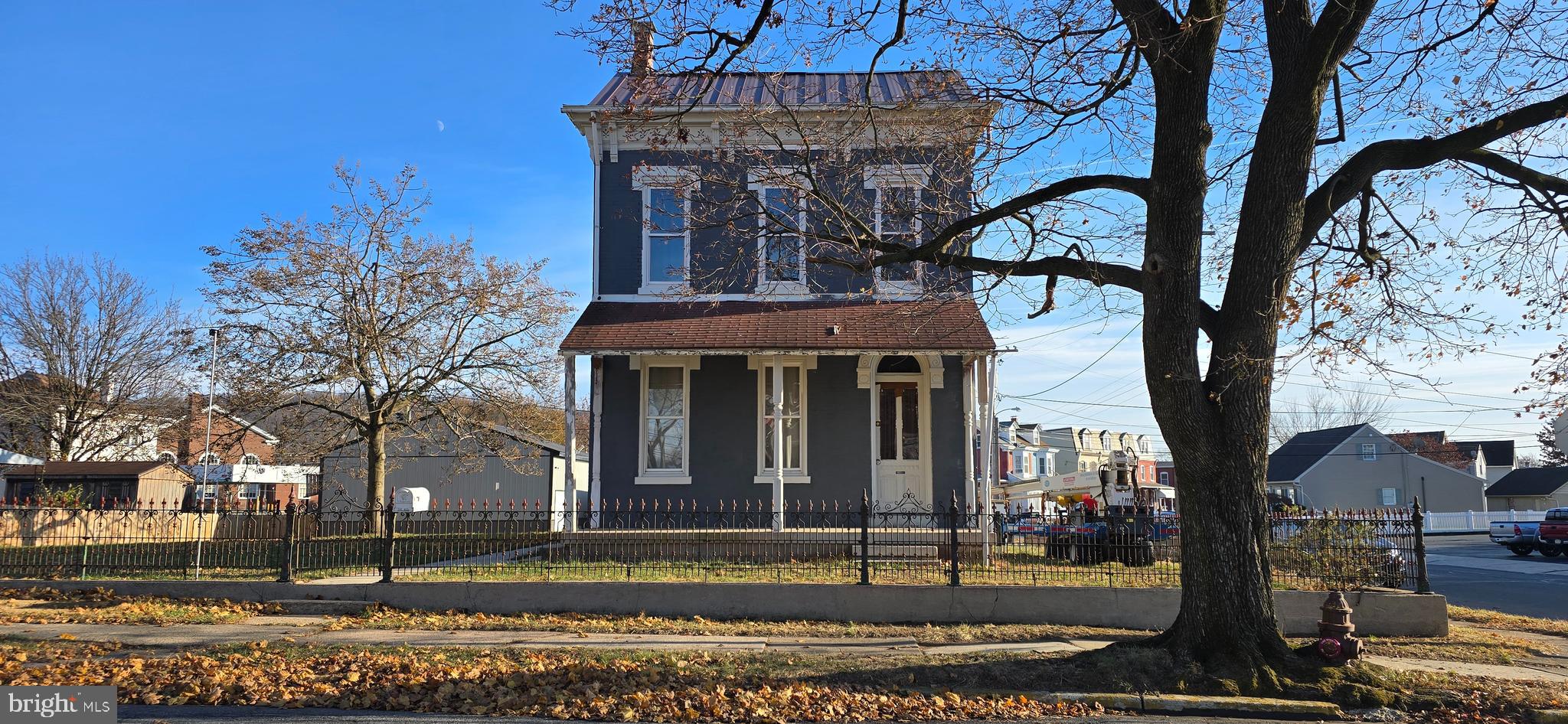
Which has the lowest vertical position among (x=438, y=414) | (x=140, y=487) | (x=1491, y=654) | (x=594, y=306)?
(x=1491, y=654)

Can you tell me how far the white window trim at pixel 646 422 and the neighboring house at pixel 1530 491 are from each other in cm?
5403

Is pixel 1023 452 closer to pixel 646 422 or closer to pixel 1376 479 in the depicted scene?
pixel 1376 479

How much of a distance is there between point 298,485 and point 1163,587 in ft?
131

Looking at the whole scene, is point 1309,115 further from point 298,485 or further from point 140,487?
point 298,485

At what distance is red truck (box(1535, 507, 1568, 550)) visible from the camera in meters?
29.8

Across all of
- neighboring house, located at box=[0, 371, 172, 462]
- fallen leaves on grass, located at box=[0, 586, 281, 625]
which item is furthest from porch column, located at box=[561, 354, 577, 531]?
neighboring house, located at box=[0, 371, 172, 462]

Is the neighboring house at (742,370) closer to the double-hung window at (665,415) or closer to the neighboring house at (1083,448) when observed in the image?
the double-hung window at (665,415)

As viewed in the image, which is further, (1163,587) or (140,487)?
(140,487)

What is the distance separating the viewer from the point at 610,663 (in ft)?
28.5

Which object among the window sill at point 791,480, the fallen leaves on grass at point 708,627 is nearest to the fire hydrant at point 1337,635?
the fallen leaves on grass at point 708,627

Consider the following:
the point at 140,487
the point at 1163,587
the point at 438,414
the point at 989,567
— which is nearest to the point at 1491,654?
the point at 1163,587

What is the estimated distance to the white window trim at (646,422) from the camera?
1653 cm

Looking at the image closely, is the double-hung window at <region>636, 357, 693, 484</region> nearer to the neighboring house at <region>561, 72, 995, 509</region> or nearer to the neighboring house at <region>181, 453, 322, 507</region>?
the neighboring house at <region>561, 72, 995, 509</region>

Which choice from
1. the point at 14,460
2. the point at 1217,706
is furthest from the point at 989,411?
the point at 14,460
